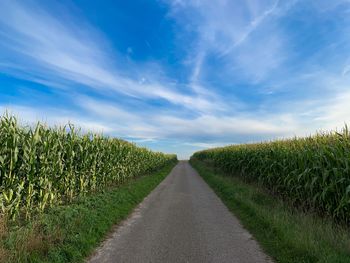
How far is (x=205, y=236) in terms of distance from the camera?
7520 millimetres

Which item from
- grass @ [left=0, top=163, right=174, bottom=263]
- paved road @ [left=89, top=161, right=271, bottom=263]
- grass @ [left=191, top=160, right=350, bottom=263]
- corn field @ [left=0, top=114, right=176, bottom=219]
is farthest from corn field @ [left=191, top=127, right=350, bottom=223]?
corn field @ [left=0, top=114, right=176, bottom=219]

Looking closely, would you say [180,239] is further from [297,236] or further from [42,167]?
[42,167]

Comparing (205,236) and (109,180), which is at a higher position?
(109,180)

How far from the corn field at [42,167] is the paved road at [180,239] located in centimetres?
296

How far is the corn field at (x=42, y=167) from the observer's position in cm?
815

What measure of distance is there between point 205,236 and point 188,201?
228 inches

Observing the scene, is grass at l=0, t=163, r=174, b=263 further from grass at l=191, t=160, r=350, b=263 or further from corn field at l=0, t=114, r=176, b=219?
grass at l=191, t=160, r=350, b=263

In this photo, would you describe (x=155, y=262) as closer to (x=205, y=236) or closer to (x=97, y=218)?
(x=205, y=236)

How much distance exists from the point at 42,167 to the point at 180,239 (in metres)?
5.20

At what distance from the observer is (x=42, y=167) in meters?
9.23

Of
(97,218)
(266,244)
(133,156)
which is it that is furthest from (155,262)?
(133,156)

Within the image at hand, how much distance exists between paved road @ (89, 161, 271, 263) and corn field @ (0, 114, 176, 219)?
2957 millimetres

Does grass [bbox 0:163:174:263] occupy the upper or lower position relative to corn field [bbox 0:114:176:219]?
lower

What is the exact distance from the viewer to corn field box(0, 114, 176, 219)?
26.7ft
